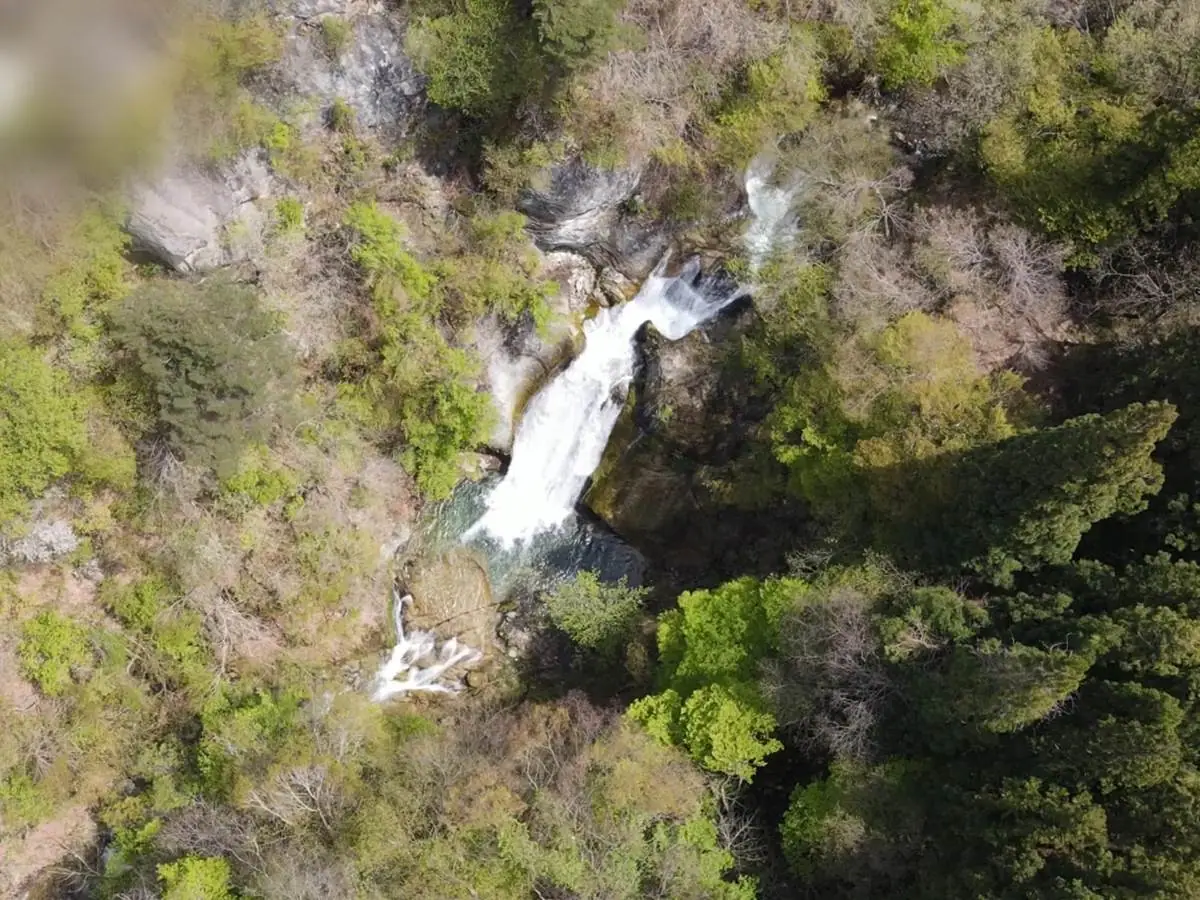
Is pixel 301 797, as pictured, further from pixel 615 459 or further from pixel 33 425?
pixel 615 459

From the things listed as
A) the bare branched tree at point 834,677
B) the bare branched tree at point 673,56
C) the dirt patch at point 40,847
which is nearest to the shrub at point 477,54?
the bare branched tree at point 673,56

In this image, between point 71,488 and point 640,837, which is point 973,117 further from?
point 71,488

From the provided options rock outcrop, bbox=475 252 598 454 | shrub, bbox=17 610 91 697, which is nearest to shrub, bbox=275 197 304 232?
rock outcrop, bbox=475 252 598 454

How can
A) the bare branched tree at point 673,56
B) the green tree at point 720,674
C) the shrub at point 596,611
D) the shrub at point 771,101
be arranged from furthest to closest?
1. the shrub at point 596,611
2. the shrub at point 771,101
3. the bare branched tree at point 673,56
4. the green tree at point 720,674

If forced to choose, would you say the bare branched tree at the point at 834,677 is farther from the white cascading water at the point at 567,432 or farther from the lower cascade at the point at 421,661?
the lower cascade at the point at 421,661

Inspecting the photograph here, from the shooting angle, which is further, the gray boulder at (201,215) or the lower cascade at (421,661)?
the lower cascade at (421,661)
